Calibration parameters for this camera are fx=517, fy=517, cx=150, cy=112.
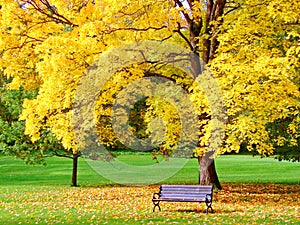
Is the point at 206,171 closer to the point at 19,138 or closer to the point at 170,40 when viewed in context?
the point at 170,40

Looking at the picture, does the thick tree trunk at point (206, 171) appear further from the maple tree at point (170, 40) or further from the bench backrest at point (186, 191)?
the bench backrest at point (186, 191)

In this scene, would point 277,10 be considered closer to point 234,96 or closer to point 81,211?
point 234,96

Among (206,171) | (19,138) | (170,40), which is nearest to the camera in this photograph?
(206,171)

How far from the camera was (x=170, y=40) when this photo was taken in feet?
62.7

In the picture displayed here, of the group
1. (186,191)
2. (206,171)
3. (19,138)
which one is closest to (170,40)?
(206,171)

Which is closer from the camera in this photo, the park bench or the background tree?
the park bench

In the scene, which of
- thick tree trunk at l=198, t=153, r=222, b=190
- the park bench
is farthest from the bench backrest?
thick tree trunk at l=198, t=153, r=222, b=190

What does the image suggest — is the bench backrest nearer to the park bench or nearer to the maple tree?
the park bench

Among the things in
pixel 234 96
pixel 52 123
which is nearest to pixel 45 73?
pixel 52 123

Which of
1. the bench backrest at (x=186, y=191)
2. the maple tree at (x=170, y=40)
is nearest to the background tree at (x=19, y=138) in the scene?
the maple tree at (x=170, y=40)

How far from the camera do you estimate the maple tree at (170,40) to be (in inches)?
513

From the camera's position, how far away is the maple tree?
1303 centimetres

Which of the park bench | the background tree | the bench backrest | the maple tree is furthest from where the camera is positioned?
the background tree

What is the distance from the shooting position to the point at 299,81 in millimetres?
17250
